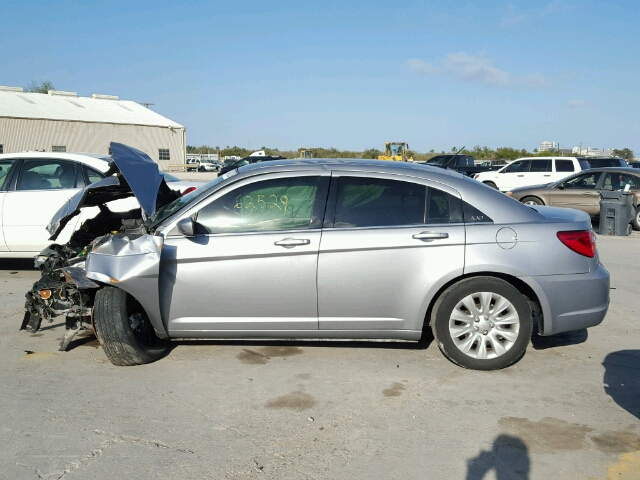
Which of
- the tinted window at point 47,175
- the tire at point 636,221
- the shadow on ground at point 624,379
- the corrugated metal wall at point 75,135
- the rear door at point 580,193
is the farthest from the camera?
the corrugated metal wall at point 75,135

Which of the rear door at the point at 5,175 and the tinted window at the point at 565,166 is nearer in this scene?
the rear door at the point at 5,175

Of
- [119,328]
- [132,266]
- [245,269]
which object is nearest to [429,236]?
[245,269]

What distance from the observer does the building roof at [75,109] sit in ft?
144

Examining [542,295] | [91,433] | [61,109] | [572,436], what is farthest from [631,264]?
[61,109]

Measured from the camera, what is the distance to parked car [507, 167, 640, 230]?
1536cm

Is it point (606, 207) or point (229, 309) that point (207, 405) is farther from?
point (606, 207)

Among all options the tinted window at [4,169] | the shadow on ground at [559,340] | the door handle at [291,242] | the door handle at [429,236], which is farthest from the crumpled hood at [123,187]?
the shadow on ground at [559,340]

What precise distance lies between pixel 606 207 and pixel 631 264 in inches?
171

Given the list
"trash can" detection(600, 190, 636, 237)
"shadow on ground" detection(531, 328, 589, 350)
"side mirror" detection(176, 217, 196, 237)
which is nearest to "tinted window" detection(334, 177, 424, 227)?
"side mirror" detection(176, 217, 196, 237)

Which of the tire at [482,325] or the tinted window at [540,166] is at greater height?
the tinted window at [540,166]

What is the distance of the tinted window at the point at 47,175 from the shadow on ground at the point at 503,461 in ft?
22.2

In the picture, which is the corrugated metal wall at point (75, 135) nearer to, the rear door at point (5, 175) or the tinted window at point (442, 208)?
the rear door at point (5, 175)

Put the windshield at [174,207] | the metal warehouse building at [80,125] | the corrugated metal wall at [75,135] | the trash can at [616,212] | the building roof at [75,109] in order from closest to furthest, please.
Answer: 1. the windshield at [174,207]
2. the trash can at [616,212]
3. the corrugated metal wall at [75,135]
4. the metal warehouse building at [80,125]
5. the building roof at [75,109]

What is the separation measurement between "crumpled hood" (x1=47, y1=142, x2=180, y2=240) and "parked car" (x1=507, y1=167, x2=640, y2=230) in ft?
37.9
